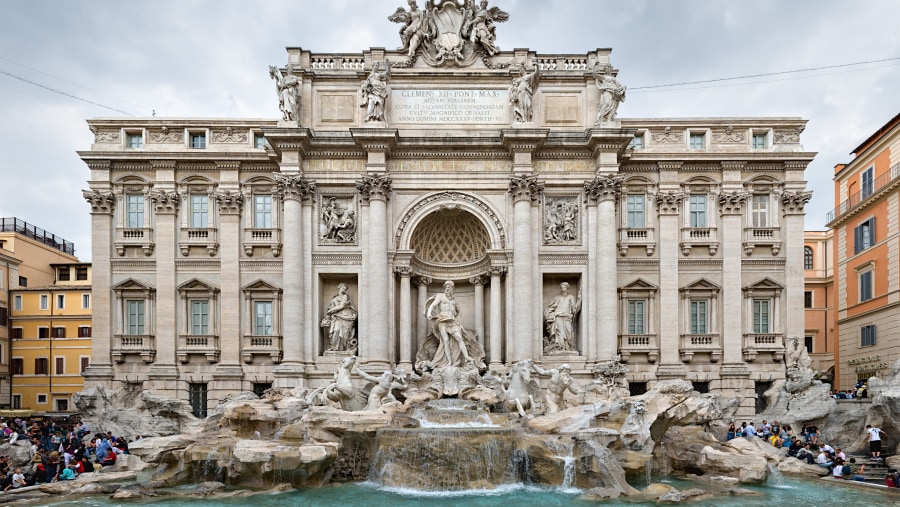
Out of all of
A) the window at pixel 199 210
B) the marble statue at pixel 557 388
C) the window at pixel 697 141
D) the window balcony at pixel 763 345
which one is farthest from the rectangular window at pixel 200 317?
the window balcony at pixel 763 345

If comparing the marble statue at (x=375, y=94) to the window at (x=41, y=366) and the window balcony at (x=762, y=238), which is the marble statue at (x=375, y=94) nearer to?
the window balcony at (x=762, y=238)

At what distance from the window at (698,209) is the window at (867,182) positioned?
438 inches

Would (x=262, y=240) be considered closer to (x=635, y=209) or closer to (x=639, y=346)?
(x=635, y=209)

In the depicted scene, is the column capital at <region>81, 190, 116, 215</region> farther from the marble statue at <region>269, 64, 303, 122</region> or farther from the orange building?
the orange building

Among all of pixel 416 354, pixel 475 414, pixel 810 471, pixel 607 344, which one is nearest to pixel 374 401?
pixel 475 414

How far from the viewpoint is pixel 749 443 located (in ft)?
66.9

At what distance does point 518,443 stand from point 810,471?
32.1ft

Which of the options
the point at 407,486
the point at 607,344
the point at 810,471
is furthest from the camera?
the point at 607,344


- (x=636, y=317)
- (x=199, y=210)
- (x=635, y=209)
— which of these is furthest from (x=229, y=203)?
(x=636, y=317)

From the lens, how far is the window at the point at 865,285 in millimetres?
31269

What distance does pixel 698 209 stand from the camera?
89.2ft

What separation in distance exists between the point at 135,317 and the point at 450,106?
54.9ft

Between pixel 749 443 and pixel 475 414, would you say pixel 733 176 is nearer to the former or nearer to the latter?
pixel 749 443

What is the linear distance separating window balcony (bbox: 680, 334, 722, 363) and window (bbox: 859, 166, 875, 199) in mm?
13090
